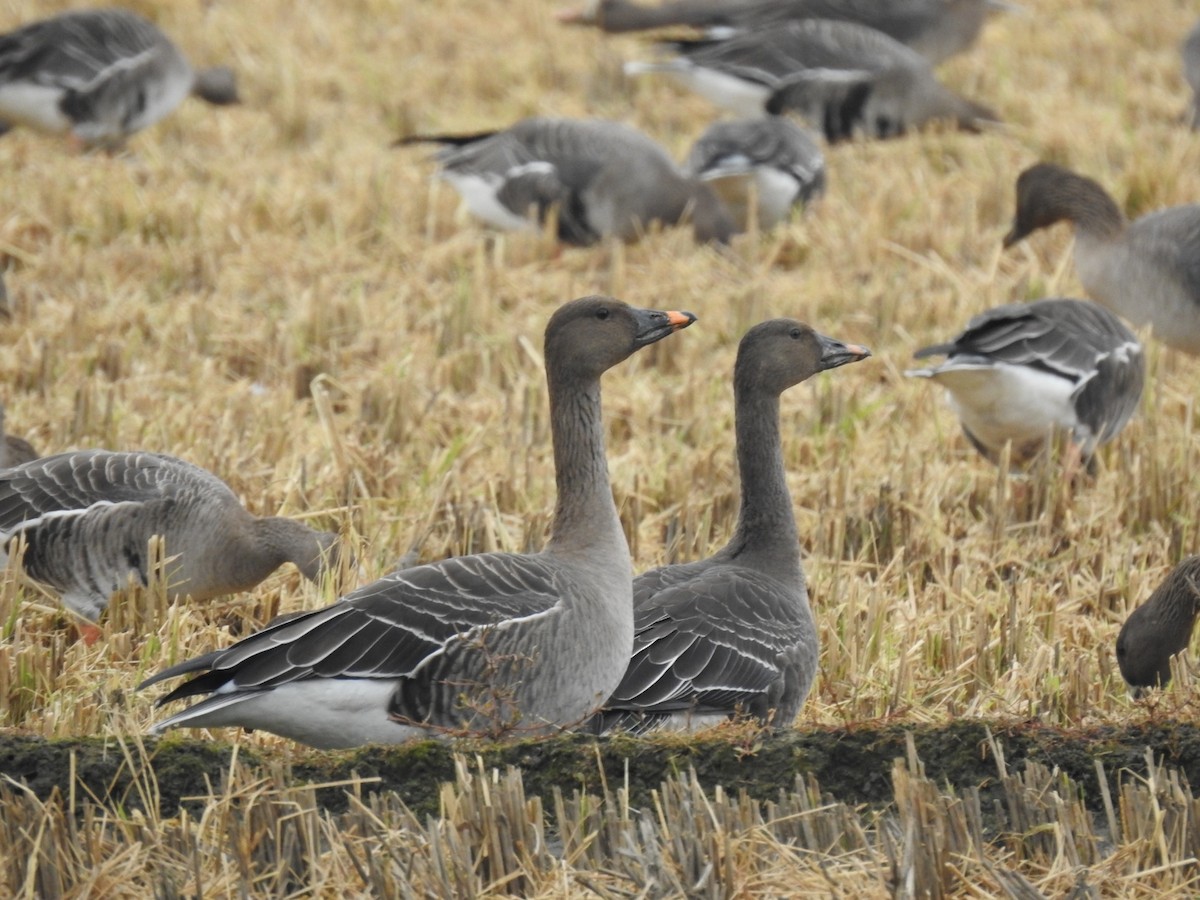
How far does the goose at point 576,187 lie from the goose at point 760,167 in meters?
0.36

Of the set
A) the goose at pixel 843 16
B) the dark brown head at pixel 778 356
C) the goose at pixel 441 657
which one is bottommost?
the goose at pixel 843 16

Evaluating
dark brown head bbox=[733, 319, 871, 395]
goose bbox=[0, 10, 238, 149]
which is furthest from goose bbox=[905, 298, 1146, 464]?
goose bbox=[0, 10, 238, 149]

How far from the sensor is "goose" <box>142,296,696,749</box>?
4.41 metres

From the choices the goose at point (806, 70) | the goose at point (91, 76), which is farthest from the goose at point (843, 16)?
the goose at point (91, 76)

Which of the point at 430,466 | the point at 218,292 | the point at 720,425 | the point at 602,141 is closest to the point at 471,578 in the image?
the point at 430,466

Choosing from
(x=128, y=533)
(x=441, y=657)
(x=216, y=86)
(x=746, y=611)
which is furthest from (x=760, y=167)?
(x=441, y=657)

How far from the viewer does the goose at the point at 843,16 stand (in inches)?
594

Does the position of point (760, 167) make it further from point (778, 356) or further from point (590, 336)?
point (590, 336)

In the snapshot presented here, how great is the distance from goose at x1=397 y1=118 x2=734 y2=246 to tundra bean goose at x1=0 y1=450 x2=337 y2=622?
16.8 feet

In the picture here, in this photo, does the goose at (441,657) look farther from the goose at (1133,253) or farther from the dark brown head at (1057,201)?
the dark brown head at (1057,201)

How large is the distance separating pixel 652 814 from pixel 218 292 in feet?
20.1

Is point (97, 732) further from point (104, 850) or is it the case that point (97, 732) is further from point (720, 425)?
point (720, 425)

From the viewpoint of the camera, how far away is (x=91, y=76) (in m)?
11.8

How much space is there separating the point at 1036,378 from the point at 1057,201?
2091 millimetres
